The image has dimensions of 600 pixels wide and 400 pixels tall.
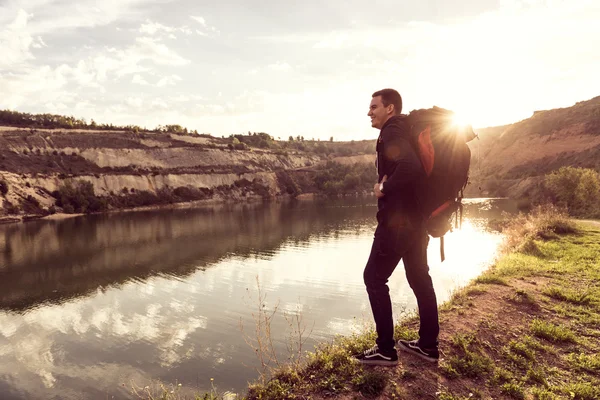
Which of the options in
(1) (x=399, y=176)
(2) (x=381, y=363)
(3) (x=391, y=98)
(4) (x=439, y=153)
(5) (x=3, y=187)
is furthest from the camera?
(5) (x=3, y=187)

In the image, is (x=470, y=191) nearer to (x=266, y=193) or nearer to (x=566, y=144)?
(x=566, y=144)

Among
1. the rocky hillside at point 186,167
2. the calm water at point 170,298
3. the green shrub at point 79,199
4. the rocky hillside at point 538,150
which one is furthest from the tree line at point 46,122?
Answer: the rocky hillside at point 538,150

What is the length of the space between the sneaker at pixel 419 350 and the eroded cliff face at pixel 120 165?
58454 mm

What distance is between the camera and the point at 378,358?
4469mm

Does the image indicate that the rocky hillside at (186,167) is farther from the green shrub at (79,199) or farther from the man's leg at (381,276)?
the man's leg at (381,276)

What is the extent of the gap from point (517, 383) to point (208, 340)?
9.25 meters

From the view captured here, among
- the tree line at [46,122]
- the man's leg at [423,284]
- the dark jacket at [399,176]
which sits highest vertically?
the tree line at [46,122]

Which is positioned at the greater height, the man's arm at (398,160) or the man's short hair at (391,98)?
the man's short hair at (391,98)

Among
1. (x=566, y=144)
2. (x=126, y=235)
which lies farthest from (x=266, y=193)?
(x=566, y=144)

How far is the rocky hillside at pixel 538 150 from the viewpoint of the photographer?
63.7 meters

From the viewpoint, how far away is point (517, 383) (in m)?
4.22

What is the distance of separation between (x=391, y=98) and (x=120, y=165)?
75587 mm

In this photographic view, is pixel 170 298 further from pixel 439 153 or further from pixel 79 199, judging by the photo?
pixel 79 199

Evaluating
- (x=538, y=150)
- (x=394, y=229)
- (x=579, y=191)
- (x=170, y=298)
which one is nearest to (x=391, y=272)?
(x=394, y=229)
